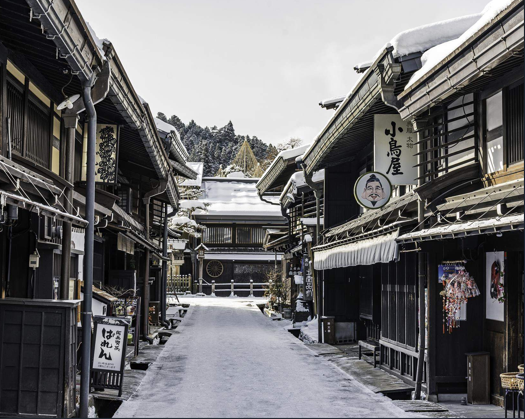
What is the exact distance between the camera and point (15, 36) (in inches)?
389

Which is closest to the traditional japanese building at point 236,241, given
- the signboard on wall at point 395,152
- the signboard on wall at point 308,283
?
the signboard on wall at point 308,283

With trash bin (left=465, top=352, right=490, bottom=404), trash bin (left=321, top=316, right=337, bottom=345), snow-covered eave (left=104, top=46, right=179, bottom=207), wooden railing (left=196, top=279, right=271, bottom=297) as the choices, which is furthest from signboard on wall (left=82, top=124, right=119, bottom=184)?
wooden railing (left=196, top=279, right=271, bottom=297)

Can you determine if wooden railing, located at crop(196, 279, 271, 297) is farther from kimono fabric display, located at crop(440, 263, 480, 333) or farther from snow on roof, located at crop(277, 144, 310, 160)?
kimono fabric display, located at crop(440, 263, 480, 333)

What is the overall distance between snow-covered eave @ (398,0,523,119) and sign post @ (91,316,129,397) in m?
6.45

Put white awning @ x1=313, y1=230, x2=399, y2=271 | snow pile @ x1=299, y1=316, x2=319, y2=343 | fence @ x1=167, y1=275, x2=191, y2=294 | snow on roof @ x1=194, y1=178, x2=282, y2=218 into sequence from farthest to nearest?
snow on roof @ x1=194, y1=178, x2=282, y2=218
fence @ x1=167, y1=275, x2=191, y2=294
snow pile @ x1=299, y1=316, x2=319, y2=343
white awning @ x1=313, y1=230, x2=399, y2=271

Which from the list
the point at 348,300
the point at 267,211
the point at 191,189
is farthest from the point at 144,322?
the point at 267,211

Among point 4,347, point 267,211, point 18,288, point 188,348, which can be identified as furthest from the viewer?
point 267,211

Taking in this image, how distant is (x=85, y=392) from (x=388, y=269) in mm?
8541

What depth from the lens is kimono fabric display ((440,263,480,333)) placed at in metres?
11.9

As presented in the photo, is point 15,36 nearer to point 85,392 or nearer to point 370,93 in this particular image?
point 85,392

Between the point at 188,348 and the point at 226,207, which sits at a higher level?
the point at 226,207

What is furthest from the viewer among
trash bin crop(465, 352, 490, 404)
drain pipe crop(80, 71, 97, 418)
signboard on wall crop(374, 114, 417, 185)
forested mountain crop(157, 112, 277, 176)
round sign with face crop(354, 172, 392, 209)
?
forested mountain crop(157, 112, 277, 176)

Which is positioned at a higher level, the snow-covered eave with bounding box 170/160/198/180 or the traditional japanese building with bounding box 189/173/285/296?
the snow-covered eave with bounding box 170/160/198/180

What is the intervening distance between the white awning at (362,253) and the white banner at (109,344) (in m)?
5.06
